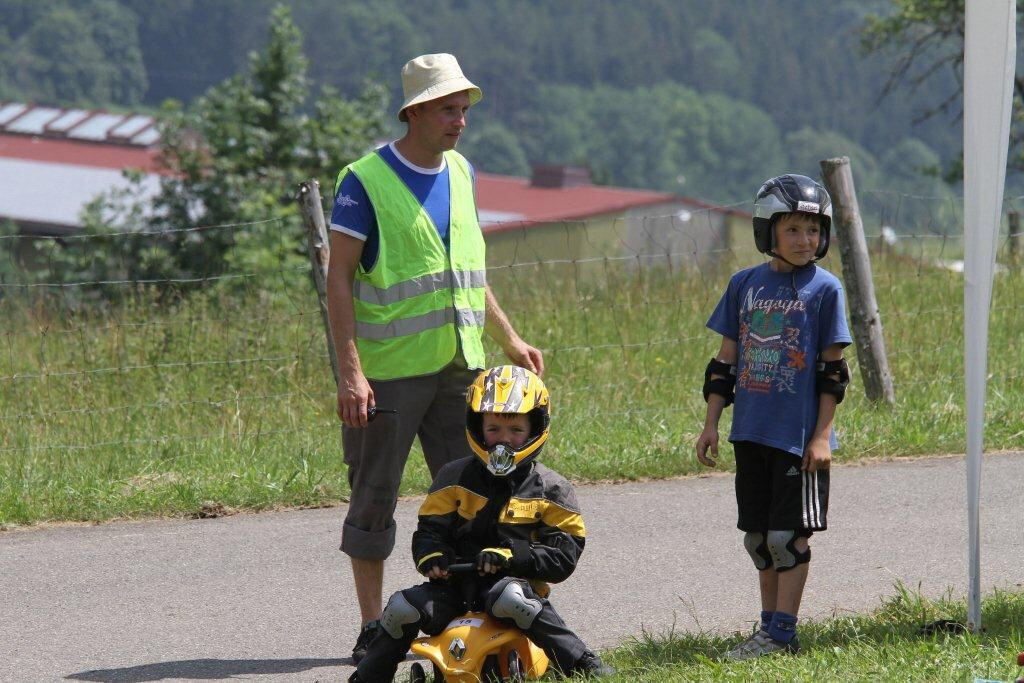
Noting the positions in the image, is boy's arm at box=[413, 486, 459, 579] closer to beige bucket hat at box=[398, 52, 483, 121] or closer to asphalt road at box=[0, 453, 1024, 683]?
asphalt road at box=[0, 453, 1024, 683]

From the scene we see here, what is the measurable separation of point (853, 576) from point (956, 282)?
17.9 feet

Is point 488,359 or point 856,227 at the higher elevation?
point 856,227

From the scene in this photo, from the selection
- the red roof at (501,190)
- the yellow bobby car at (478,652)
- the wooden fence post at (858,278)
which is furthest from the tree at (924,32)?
the red roof at (501,190)

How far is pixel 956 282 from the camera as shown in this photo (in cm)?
1105

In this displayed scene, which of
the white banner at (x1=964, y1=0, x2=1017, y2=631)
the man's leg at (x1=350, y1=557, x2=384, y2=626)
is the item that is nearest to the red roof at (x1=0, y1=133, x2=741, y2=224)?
the man's leg at (x1=350, y1=557, x2=384, y2=626)

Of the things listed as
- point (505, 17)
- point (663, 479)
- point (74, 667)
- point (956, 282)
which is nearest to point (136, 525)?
point (74, 667)

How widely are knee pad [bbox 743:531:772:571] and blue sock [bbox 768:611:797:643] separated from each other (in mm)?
184

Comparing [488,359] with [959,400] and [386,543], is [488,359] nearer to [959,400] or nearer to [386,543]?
[959,400]

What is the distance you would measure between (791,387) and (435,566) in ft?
4.32

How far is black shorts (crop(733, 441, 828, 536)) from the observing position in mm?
4895

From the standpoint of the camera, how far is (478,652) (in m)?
4.61

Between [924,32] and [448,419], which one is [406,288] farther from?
[924,32]

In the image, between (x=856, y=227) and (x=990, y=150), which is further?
(x=856, y=227)

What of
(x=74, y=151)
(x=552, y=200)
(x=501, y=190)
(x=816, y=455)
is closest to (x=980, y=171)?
(x=816, y=455)
